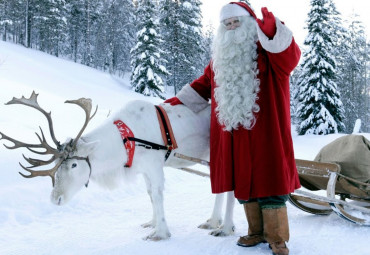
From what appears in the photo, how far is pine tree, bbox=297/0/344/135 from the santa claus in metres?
18.6

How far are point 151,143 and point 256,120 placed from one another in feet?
3.67

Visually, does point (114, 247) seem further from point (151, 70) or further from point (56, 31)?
point (56, 31)

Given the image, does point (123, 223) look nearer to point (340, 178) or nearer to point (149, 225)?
point (149, 225)

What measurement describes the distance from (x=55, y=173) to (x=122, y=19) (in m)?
43.9

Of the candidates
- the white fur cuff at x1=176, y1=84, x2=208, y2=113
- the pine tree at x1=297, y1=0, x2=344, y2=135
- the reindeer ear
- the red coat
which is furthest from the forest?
the reindeer ear

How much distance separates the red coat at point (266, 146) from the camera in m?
→ 2.99

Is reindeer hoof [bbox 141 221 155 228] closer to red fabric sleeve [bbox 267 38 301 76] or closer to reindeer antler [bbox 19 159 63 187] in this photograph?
reindeer antler [bbox 19 159 63 187]

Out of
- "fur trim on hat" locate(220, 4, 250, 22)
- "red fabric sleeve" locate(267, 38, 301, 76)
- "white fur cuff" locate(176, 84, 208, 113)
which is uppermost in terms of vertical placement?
"fur trim on hat" locate(220, 4, 250, 22)

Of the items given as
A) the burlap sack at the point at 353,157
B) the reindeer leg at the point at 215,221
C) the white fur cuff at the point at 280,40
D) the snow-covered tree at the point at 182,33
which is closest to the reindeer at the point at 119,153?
the reindeer leg at the point at 215,221

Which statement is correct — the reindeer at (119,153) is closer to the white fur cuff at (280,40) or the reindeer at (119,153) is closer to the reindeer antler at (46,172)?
the reindeer antler at (46,172)

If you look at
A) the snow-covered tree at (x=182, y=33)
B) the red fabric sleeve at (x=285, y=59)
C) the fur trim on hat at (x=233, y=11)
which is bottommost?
the red fabric sleeve at (x=285, y=59)

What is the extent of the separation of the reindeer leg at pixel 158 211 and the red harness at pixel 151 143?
27 cm

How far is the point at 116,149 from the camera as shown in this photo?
353 cm

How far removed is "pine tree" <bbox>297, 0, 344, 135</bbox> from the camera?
2055 cm
